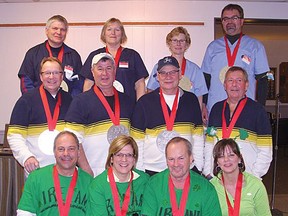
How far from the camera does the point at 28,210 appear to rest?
275cm

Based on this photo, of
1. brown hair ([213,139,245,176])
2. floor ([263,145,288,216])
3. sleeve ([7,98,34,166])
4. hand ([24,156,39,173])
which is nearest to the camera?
brown hair ([213,139,245,176])

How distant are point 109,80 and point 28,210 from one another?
1082mm

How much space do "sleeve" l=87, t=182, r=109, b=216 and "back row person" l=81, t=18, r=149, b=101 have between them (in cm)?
114

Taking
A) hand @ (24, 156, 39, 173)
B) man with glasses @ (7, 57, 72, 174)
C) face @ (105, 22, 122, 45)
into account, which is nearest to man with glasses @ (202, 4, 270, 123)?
face @ (105, 22, 122, 45)

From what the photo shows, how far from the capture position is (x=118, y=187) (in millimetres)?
2744

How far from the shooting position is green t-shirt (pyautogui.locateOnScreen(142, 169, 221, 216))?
2.65 metres

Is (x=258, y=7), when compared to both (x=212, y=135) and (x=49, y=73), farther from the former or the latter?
(x=49, y=73)

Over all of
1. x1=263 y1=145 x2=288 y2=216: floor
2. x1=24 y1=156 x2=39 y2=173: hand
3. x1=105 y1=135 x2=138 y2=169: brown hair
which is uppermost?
x1=105 y1=135 x2=138 y2=169: brown hair

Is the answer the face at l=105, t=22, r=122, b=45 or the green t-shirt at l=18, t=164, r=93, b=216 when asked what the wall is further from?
the green t-shirt at l=18, t=164, r=93, b=216

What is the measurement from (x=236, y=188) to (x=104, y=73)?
1253 mm

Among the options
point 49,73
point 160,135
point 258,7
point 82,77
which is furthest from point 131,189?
point 258,7

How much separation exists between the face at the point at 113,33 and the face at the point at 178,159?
1.39m

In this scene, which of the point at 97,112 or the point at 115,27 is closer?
the point at 97,112

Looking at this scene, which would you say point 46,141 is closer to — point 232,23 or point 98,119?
point 98,119
